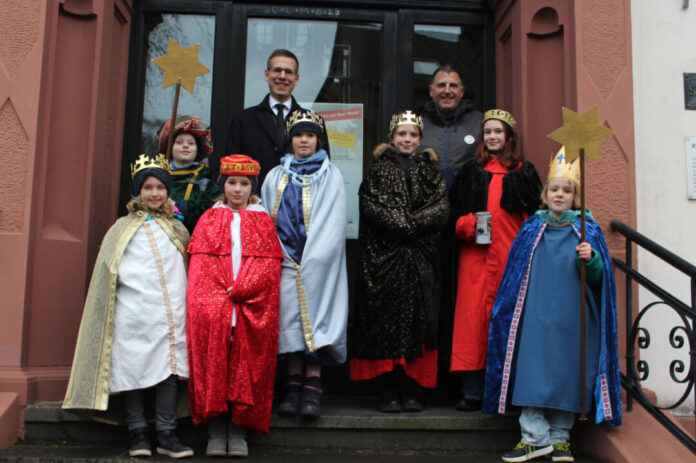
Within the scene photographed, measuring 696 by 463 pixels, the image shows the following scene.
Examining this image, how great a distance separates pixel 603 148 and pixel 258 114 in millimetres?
2530

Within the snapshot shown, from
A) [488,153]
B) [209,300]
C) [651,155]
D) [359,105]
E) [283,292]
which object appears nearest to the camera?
[209,300]

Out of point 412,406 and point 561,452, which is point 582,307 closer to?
point 561,452

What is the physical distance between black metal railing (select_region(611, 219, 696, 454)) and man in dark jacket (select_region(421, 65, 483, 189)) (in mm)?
1227

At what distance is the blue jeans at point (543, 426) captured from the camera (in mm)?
4180

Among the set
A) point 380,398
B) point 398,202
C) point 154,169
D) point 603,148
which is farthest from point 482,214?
point 154,169

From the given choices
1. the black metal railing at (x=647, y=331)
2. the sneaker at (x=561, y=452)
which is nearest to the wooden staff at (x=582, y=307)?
the sneaker at (x=561, y=452)

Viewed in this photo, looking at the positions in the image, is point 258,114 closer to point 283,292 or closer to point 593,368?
point 283,292

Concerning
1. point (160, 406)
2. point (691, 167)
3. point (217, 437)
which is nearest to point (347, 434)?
point (217, 437)

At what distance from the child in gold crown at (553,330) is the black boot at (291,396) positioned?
118 centimetres

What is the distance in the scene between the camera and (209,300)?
161 inches

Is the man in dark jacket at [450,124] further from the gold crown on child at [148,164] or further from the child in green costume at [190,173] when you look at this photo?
the gold crown on child at [148,164]

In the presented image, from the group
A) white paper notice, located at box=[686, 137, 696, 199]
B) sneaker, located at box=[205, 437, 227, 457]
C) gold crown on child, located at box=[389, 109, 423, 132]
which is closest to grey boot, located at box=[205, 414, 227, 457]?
sneaker, located at box=[205, 437, 227, 457]

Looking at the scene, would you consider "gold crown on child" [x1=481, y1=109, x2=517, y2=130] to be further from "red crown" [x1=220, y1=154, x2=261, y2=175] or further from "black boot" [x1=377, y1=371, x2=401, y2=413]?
"black boot" [x1=377, y1=371, x2=401, y2=413]

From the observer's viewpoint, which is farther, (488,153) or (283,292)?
(488,153)
